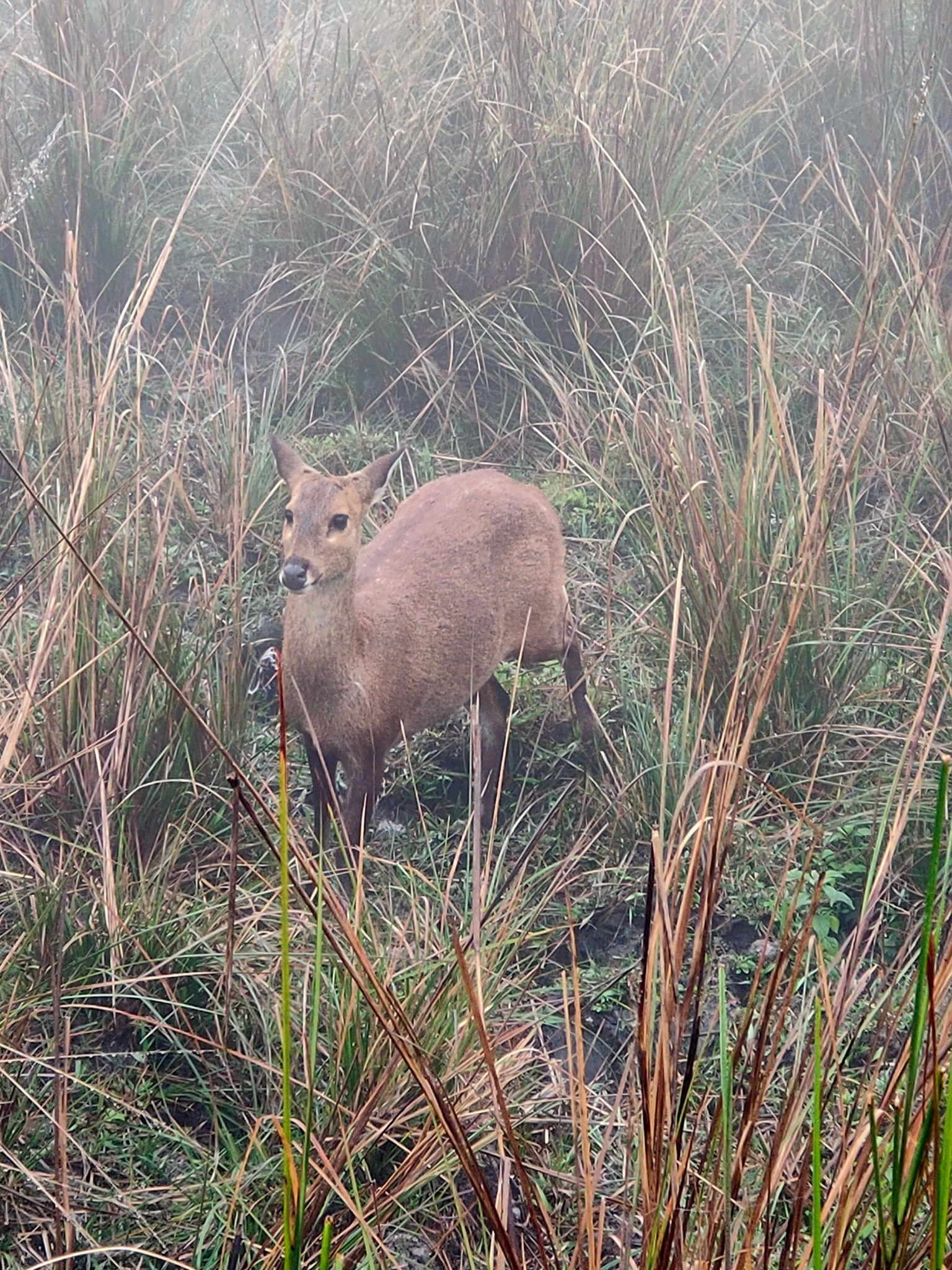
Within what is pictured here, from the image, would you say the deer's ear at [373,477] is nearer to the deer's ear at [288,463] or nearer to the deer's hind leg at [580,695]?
the deer's ear at [288,463]

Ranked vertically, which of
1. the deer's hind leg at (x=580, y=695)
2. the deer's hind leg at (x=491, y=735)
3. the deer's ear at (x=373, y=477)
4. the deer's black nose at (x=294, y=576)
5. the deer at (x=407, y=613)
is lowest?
the deer's hind leg at (x=491, y=735)

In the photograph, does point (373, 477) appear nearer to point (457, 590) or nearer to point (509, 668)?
point (457, 590)

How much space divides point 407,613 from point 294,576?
598 millimetres

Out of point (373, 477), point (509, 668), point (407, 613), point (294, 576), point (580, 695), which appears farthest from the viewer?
point (509, 668)

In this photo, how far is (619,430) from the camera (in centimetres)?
480

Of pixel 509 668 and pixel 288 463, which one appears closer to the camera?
pixel 288 463

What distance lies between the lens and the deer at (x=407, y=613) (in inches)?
142

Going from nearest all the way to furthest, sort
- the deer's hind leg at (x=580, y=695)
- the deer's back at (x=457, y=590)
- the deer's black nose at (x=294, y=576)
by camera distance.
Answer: the deer's black nose at (x=294, y=576), the deer's back at (x=457, y=590), the deer's hind leg at (x=580, y=695)

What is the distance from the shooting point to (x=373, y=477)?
3.76 metres

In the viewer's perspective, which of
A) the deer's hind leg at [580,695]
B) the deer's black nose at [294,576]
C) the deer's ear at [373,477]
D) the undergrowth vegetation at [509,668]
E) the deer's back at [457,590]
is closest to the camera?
the undergrowth vegetation at [509,668]

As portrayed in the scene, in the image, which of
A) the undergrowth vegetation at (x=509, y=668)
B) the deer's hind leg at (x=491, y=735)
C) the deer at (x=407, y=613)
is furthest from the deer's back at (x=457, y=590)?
the undergrowth vegetation at (x=509, y=668)

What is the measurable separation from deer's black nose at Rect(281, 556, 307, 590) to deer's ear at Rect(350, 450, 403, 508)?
38 cm

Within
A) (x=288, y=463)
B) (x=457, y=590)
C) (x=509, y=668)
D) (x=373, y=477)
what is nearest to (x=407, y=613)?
(x=457, y=590)

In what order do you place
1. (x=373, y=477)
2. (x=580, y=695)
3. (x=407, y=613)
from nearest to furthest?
(x=373, y=477) → (x=407, y=613) → (x=580, y=695)
